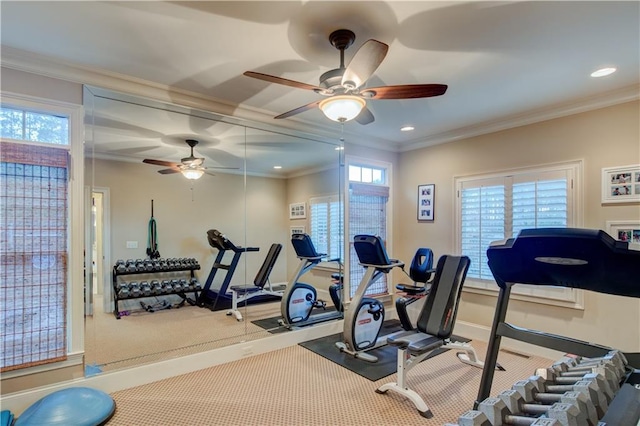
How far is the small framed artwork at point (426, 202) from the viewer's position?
4879 millimetres

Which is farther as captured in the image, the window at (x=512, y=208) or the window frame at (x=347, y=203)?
the window frame at (x=347, y=203)

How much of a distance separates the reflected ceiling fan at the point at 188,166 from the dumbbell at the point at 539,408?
382cm

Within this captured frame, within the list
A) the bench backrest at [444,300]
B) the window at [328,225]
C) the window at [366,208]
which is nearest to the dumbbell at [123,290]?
the window at [328,225]

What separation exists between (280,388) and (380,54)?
2822 mm

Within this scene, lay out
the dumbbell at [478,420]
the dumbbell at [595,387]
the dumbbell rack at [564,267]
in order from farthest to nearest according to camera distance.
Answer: the dumbbell rack at [564,267]
the dumbbell at [595,387]
the dumbbell at [478,420]

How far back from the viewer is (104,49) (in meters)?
2.55

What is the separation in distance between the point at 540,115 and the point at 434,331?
277 centimetres

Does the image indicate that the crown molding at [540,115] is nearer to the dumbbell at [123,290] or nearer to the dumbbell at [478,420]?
the dumbbell at [478,420]

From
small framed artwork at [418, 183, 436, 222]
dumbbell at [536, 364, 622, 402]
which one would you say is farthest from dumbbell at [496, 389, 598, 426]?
small framed artwork at [418, 183, 436, 222]

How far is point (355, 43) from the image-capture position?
7.93ft

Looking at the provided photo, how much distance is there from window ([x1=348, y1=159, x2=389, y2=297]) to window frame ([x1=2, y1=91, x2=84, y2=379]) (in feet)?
10.6

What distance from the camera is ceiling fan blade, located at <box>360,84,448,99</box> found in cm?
218

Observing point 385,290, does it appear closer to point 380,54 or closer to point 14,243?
point 380,54

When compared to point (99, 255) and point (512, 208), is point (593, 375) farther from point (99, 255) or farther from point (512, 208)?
point (99, 255)
